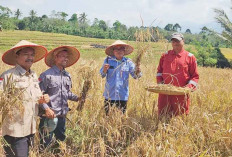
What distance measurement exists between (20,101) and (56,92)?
0.64 meters

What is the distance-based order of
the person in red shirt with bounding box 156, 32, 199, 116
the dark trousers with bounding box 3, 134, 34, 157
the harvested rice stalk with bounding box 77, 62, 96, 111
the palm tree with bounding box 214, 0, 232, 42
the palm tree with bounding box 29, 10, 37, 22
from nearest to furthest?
the dark trousers with bounding box 3, 134, 34, 157, the harvested rice stalk with bounding box 77, 62, 96, 111, the person in red shirt with bounding box 156, 32, 199, 116, the palm tree with bounding box 214, 0, 232, 42, the palm tree with bounding box 29, 10, 37, 22

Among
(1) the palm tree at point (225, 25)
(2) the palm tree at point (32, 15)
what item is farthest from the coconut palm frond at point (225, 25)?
(2) the palm tree at point (32, 15)

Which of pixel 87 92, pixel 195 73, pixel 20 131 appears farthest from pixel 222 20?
pixel 20 131

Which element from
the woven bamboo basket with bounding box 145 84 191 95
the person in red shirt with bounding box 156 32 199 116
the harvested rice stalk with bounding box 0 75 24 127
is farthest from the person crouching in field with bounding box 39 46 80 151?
the person in red shirt with bounding box 156 32 199 116

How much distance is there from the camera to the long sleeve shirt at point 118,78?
10.1ft

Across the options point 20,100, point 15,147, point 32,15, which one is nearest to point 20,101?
point 20,100

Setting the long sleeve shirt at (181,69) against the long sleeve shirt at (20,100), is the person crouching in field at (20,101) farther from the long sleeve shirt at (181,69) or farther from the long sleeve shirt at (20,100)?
the long sleeve shirt at (181,69)

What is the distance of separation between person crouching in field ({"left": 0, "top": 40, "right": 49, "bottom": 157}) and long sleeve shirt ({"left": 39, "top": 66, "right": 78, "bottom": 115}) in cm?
25

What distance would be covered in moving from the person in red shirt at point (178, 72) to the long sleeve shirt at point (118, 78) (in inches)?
18.1

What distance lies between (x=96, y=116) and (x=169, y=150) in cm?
107

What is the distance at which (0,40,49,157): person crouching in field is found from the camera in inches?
75.9

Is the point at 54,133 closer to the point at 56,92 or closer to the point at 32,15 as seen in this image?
the point at 56,92

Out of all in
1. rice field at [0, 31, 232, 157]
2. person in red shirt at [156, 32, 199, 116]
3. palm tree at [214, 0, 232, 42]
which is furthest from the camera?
palm tree at [214, 0, 232, 42]

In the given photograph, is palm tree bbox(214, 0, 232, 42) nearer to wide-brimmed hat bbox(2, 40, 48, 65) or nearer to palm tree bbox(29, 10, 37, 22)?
wide-brimmed hat bbox(2, 40, 48, 65)
